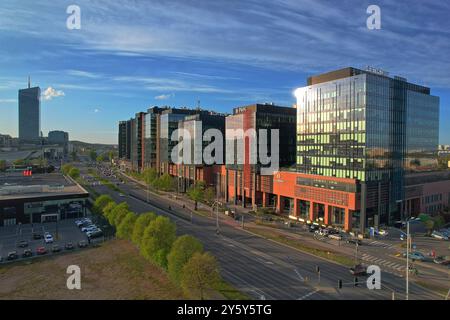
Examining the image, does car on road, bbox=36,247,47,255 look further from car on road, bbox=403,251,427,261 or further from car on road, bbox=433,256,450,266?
car on road, bbox=433,256,450,266

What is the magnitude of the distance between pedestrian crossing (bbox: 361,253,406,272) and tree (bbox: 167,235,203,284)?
88.2 ft

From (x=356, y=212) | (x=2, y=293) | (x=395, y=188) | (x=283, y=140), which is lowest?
(x=2, y=293)

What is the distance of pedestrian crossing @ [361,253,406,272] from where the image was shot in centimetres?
4325

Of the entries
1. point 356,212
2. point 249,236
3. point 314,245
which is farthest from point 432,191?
point 249,236

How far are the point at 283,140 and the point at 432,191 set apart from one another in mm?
40108

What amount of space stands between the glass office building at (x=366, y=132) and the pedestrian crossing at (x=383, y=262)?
1483cm

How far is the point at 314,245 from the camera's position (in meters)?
53.3

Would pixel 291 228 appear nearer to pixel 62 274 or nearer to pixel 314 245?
pixel 314 245

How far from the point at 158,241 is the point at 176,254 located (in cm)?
589

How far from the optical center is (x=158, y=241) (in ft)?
128

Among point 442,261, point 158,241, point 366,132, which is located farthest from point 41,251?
point 366,132

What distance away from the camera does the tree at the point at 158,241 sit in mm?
37969
